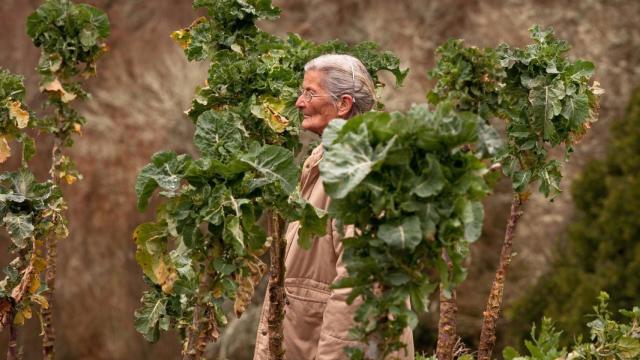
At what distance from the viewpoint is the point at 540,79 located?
139 inches

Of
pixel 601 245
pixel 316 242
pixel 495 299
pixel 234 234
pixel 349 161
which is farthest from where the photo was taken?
pixel 601 245

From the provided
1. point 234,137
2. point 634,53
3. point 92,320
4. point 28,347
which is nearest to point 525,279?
point 634,53

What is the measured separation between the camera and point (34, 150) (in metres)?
3.69

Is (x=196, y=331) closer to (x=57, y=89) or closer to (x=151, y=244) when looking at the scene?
(x=151, y=244)

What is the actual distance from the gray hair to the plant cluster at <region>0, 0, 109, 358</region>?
3.29ft

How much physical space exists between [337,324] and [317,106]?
72cm

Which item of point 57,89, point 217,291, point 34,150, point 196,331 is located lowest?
point 196,331

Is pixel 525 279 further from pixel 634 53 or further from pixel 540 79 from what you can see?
pixel 540 79

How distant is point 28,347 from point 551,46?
642cm

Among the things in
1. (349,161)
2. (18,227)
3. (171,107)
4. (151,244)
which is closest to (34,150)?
(18,227)

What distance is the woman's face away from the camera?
3225mm

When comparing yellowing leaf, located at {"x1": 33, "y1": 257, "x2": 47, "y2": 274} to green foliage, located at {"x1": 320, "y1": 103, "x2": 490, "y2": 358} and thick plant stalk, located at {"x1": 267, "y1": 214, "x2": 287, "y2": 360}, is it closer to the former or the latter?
thick plant stalk, located at {"x1": 267, "y1": 214, "x2": 287, "y2": 360}

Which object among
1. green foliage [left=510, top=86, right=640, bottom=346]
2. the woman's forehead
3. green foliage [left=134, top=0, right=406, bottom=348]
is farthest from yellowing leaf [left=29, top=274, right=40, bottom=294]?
green foliage [left=510, top=86, right=640, bottom=346]

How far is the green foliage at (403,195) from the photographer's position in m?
2.38
